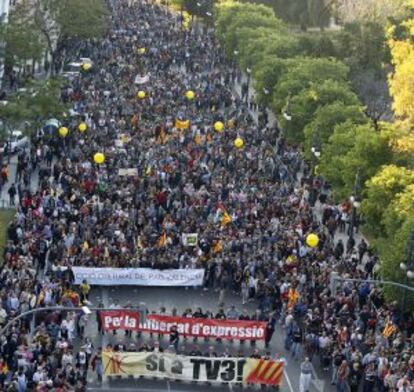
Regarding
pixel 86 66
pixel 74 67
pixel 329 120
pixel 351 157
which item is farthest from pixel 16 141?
pixel 74 67

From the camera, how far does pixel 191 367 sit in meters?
32.5

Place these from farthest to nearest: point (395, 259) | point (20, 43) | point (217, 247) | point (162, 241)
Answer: point (20, 43) < point (162, 241) < point (217, 247) < point (395, 259)

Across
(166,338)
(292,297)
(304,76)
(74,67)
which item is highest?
(304,76)

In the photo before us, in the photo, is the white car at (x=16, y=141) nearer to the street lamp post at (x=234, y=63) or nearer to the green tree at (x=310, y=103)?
the green tree at (x=310, y=103)

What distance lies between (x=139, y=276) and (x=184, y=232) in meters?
3.70

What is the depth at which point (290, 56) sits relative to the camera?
7344 cm

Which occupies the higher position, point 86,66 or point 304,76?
point 304,76

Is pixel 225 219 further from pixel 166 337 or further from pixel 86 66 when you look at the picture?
pixel 86 66

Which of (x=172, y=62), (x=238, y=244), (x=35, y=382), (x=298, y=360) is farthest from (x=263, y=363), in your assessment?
(x=172, y=62)

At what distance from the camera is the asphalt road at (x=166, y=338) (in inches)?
1292

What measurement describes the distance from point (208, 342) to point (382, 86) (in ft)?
142

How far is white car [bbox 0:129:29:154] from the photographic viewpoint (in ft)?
179

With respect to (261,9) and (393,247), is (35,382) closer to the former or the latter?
(393,247)

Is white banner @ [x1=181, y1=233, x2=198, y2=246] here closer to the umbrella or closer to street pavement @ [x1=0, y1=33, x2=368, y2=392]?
street pavement @ [x1=0, y1=33, x2=368, y2=392]
